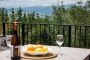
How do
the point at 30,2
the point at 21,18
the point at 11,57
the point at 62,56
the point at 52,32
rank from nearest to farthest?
the point at 11,57 < the point at 62,56 < the point at 52,32 < the point at 21,18 < the point at 30,2

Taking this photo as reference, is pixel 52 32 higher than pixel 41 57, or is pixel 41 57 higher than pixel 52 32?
pixel 41 57

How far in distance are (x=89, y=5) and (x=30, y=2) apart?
2.48 metres

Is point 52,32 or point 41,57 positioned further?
point 52,32

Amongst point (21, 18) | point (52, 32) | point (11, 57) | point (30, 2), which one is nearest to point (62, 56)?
point (11, 57)

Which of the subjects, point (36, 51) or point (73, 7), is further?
point (73, 7)

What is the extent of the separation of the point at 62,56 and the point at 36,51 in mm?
234

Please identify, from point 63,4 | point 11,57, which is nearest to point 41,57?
point 11,57

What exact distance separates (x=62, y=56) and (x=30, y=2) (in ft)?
24.5

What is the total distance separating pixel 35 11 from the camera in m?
7.93

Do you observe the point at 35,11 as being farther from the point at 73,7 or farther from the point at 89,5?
the point at 89,5

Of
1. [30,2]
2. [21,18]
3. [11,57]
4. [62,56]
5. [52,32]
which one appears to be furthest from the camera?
[30,2]

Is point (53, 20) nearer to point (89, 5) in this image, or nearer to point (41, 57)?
point (89, 5)

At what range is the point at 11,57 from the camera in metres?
1.87

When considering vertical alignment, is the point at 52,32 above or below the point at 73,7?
below
